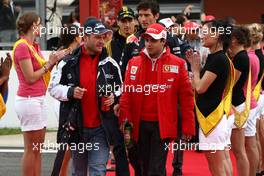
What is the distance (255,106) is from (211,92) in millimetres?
1693

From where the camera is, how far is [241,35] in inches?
337

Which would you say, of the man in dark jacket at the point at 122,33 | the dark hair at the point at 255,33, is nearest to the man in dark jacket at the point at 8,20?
the man in dark jacket at the point at 122,33

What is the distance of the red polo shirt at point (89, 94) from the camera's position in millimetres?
7523

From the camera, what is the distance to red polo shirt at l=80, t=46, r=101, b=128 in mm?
7523

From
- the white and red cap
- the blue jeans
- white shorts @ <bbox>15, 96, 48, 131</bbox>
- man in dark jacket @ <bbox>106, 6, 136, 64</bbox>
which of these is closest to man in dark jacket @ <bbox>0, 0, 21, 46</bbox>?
man in dark jacket @ <bbox>106, 6, 136, 64</bbox>

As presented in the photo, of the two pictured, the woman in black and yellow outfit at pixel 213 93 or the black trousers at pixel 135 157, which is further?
the black trousers at pixel 135 157

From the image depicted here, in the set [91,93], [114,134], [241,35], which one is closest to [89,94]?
[91,93]

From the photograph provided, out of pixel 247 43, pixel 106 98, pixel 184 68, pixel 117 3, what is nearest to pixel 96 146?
pixel 106 98

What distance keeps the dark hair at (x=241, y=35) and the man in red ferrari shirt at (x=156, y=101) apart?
1111 millimetres

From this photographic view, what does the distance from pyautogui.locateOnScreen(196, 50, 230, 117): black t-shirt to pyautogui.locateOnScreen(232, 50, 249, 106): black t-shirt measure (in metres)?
0.85

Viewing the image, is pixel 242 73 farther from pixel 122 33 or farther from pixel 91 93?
pixel 122 33

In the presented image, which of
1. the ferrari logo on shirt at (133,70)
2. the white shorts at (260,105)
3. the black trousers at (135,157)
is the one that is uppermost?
the ferrari logo on shirt at (133,70)

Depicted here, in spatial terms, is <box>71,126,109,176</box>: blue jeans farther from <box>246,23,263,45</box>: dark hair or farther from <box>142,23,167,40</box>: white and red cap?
<box>246,23,263,45</box>: dark hair

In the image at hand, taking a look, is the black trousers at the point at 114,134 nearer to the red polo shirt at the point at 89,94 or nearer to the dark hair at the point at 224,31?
the red polo shirt at the point at 89,94
